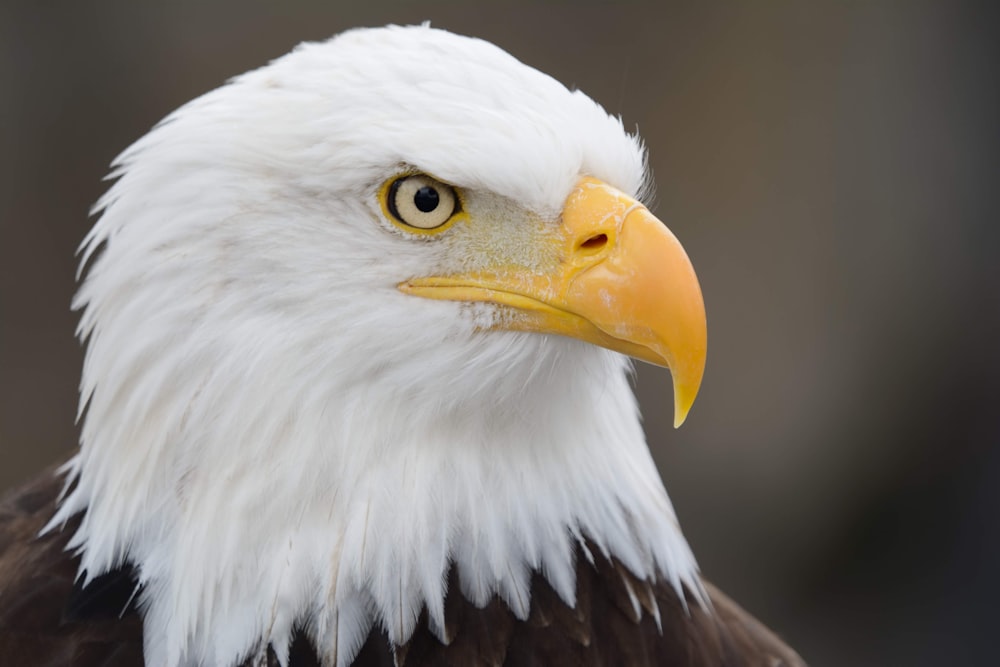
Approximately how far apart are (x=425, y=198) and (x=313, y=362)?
11.7 inches

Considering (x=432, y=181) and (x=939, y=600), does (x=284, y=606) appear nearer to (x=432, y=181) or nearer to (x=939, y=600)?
(x=432, y=181)

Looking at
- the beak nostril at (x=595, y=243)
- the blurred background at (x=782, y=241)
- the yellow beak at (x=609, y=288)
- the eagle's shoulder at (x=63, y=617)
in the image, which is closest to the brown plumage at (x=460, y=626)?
the eagle's shoulder at (x=63, y=617)

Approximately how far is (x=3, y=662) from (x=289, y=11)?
335 cm

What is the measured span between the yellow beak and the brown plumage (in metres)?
0.41

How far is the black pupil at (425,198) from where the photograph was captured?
1701 mm

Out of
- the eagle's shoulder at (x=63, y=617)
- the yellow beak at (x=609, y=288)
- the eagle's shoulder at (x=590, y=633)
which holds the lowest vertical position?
the eagle's shoulder at (x=63, y=617)

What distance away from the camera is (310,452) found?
1.73 metres

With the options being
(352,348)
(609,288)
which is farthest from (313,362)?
(609,288)

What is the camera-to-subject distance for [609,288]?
167 centimetres

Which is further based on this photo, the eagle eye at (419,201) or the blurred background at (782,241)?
the blurred background at (782,241)

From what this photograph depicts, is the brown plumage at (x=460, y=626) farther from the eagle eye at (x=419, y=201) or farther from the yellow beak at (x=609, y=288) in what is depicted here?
the eagle eye at (x=419, y=201)

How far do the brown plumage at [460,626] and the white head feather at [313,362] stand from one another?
3 centimetres

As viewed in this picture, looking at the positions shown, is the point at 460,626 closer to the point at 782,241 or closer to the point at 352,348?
the point at 352,348

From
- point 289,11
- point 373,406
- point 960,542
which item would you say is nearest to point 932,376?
point 960,542
